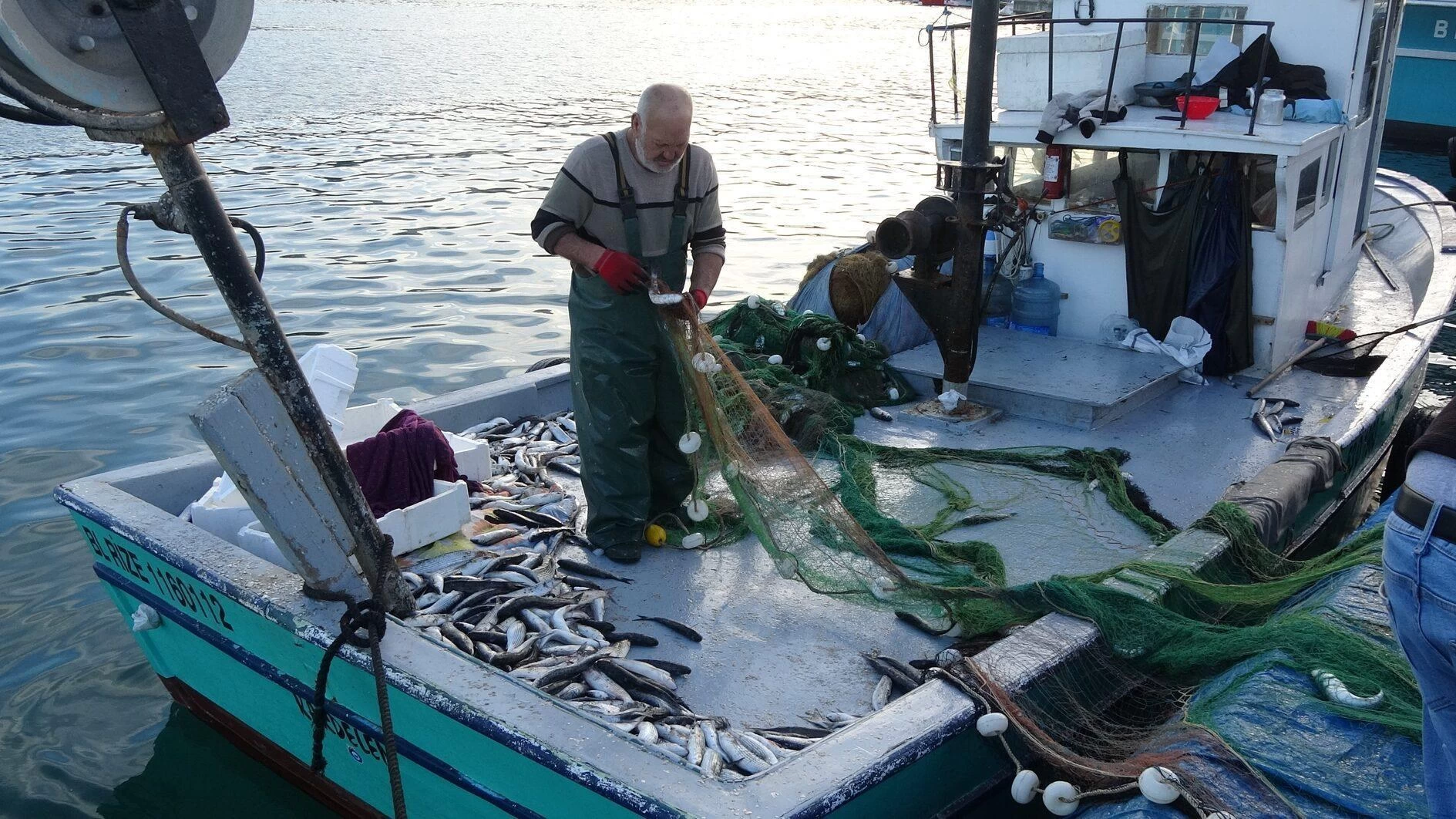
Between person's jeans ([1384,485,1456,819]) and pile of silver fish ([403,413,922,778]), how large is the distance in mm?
1899

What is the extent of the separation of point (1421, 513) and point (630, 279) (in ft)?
10.9

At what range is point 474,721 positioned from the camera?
3883mm

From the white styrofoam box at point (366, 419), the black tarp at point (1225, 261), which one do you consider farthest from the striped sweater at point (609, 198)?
the black tarp at point (1225, 261)

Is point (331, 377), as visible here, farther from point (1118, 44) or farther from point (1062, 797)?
point (1118, 44)

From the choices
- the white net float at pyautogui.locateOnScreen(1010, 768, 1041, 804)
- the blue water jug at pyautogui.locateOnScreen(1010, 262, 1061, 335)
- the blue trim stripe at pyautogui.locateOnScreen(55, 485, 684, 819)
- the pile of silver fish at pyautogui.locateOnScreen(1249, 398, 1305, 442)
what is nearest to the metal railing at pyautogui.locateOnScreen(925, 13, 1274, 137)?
the blue water jug at pyautogui.locateOnScreen(1010, 262, 1061, 335)

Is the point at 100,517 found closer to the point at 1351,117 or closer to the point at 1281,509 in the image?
the point at 1281,509

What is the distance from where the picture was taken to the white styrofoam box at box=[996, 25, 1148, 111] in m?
8.07

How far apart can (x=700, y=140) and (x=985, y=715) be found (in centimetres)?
2175

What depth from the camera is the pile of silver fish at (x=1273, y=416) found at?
23.2 feet

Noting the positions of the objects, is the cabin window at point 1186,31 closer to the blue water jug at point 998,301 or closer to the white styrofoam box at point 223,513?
the blue water jug at point 998,301

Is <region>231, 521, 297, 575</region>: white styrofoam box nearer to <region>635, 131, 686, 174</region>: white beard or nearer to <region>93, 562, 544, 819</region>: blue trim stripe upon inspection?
<region>93, 562, 544, 819</region>: blue trim stripe

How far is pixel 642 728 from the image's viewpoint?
162 inches

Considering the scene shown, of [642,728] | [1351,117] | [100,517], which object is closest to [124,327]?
[100,517]

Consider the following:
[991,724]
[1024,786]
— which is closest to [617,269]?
[991,724]
